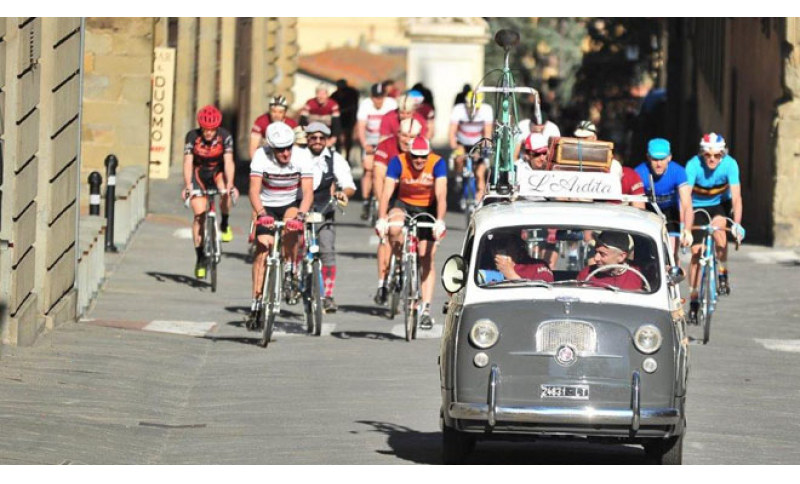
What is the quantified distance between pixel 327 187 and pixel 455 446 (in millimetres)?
8903

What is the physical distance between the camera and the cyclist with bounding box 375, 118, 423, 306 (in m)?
21.3

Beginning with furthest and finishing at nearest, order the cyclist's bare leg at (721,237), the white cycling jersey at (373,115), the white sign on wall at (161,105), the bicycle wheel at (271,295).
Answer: the white cycling jersey at (373,115)
the white sign on wall at (161,105)
the cyclist's bare leg at (721,237)
the bicycle wheel at (271,295)

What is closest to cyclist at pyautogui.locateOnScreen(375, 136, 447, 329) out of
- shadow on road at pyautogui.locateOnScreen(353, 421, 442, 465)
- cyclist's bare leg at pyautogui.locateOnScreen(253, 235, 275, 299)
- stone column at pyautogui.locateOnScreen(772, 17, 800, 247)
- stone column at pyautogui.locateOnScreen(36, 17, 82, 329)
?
cyclist's bare leg at pyautogui.locateOnScreen(253, 235, 275, 299)

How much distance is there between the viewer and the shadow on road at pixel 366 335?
20.1m

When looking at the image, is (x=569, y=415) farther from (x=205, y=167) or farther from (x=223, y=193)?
(x=205, y=167)

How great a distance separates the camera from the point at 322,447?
46.1ft

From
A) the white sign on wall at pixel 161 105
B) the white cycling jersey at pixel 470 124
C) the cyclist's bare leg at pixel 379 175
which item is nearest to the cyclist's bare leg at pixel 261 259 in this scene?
the cyclist's bare leg at pixel 379 175

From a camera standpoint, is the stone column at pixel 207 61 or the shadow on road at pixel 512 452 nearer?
the shadow on road at pixel 512 452

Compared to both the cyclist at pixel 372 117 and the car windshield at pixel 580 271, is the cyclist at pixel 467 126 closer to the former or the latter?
the cyclist at pixel 372 117

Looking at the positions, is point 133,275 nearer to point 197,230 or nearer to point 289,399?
point 197,230

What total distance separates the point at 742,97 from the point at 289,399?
22096 millimetres

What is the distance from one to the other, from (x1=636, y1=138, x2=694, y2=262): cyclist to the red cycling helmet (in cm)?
537

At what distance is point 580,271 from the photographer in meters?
13.9

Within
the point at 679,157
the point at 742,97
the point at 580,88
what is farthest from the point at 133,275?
the point at 580,88
